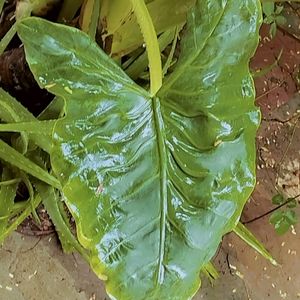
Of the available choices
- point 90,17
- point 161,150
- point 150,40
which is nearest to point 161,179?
point 161,150

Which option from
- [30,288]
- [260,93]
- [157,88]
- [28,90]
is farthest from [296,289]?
[157,88]

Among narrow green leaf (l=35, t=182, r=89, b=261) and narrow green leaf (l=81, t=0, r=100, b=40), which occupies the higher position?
narrow green leaf (l=81, t=0, r=100, b=40)

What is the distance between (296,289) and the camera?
1491 millimetres

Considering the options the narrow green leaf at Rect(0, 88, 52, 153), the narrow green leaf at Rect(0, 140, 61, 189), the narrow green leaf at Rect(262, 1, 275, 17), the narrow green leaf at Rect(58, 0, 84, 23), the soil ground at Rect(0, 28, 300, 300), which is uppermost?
the narrow green leaf at Rect(58, 0, 84, 23)

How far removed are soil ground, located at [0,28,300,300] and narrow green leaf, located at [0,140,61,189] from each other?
1.11 ft

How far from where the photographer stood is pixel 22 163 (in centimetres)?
90

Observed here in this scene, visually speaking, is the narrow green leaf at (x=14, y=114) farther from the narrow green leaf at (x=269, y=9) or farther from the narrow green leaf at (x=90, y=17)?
the narrow green leaf at (x=269, y=9)

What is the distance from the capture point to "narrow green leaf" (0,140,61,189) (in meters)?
0.89

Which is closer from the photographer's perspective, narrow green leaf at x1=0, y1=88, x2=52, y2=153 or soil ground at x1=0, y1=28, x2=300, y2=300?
narrow green leaf at x1=0, y1=88, x2=52, y2=153

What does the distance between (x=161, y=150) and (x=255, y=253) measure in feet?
2.50

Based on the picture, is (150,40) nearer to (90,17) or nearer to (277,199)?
(90,17)

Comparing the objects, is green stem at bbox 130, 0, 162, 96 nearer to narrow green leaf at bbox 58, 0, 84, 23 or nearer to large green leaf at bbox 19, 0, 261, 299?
large green leaf at bbox 19, 0, 261, 299

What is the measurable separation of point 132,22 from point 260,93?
28.5 inches

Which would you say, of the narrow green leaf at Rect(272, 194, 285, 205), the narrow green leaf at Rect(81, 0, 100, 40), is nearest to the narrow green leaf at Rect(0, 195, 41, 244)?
the narrow green leaf at Rect(81, 0, 100, 40)
